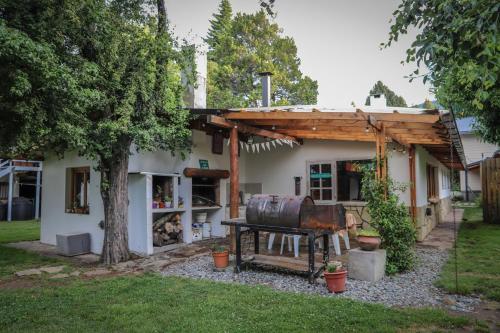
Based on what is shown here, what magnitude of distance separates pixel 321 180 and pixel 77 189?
19.5 ft

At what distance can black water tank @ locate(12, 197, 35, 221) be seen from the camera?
582 inches

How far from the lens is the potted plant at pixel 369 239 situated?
192 inches

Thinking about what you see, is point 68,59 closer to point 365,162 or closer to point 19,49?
point 19,49

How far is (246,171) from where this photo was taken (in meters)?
10.5

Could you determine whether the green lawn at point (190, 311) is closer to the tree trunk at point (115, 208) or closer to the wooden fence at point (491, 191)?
the tree trunk at point (115, 208)

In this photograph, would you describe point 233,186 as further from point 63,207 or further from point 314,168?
point 63,207

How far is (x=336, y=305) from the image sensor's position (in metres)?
3.80

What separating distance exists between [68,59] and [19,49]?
1.35 meters

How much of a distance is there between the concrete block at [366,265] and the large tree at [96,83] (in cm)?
354

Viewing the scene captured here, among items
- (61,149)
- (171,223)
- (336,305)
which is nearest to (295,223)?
(336,305)

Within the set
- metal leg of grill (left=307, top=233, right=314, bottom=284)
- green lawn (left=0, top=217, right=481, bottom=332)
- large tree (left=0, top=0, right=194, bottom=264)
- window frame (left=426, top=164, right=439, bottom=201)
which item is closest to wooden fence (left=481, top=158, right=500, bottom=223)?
window frame (left=426, top=164, right=439, bottom=201)

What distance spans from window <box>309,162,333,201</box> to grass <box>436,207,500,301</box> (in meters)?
3.15

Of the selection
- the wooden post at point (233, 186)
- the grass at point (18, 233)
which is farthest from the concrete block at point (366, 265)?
the grass at point (18, 233)

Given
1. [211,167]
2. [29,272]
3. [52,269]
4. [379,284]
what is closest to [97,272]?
[52,269]
